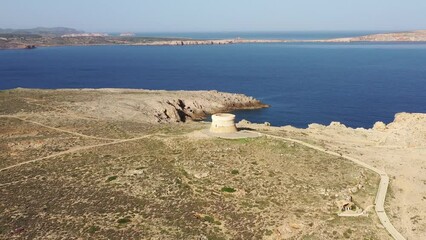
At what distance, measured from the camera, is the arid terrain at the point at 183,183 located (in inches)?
1628

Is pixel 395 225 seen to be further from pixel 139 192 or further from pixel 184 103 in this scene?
pixel 184 103

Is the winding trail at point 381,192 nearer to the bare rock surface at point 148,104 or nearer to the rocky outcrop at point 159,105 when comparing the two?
the rocky outcrop at point 159,105

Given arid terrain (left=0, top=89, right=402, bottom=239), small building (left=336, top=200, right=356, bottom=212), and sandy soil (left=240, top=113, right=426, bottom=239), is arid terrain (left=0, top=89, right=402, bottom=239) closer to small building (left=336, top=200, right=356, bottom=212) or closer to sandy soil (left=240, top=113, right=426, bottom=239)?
sandy soil (left=240, top=113, right=426, bottom=239)

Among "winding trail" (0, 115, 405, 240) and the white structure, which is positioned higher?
the white structure

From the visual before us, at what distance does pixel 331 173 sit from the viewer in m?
53.1

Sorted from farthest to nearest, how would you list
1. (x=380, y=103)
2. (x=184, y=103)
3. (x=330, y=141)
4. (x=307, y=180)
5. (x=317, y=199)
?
(x=380, y=103), (x=184, y=103), (x=330, y=141), (x=307, y=180), (x=317, y=199)

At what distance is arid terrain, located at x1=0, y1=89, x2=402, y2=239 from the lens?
41.3 m

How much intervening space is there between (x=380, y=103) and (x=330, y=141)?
229ft

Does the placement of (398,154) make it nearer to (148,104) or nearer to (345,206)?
(345,206)

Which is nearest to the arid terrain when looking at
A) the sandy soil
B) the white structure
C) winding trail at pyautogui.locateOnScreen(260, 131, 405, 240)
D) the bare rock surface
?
the sandy soil

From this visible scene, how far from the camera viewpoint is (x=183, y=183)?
50562 millimetres

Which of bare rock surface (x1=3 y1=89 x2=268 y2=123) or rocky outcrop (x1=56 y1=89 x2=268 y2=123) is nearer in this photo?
bare rock surface (x1=3 y1=89 x2=268 y2=123)

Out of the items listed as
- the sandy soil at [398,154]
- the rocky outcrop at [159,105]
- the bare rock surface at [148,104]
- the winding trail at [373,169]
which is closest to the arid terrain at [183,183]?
the sandy soil at [398,154]

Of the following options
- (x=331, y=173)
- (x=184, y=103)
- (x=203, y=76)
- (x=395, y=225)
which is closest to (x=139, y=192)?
(x=331, y=173)
